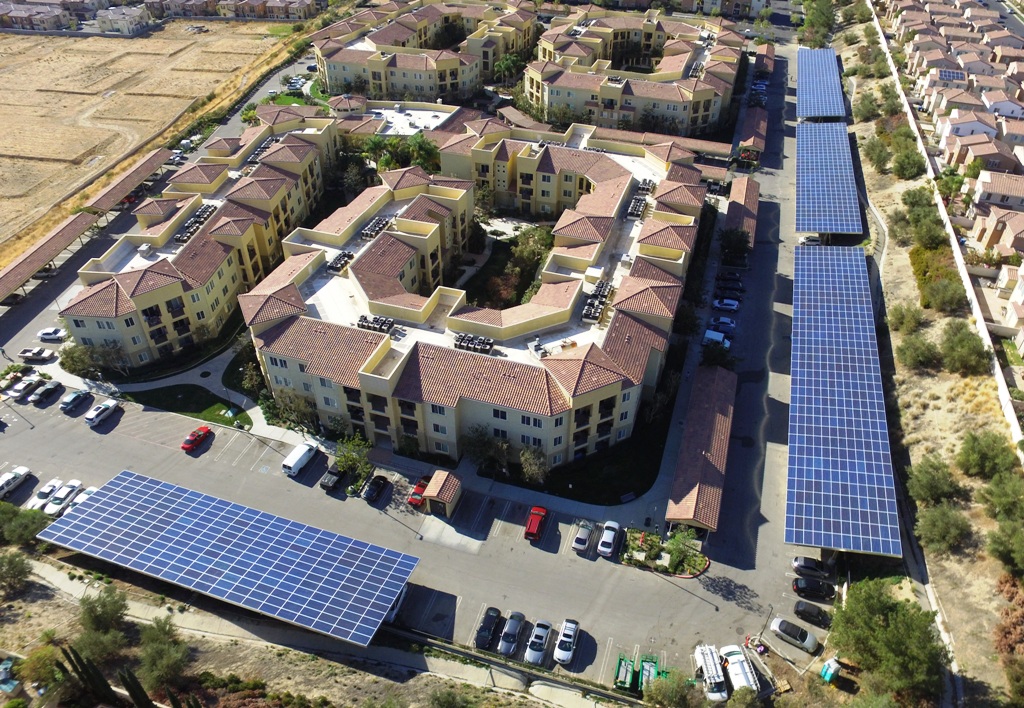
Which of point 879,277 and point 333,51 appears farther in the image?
point 333,51

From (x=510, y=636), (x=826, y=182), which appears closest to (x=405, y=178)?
(x=510, y=636)

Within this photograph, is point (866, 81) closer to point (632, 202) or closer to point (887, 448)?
point (632, 202)

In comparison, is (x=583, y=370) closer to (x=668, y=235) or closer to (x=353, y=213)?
(x=668, y=235)

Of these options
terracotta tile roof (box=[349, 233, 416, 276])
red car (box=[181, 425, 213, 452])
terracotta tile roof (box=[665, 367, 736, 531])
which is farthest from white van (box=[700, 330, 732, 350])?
red car (box=[181, 425, 213, 452])

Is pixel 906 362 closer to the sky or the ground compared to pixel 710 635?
closer to the sky

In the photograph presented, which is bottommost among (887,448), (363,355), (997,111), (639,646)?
(639,646)

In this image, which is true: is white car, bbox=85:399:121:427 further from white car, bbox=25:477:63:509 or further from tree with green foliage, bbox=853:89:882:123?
tree with green foliage, bbox=853:89:882:123

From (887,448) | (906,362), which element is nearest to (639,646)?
(887,448)
